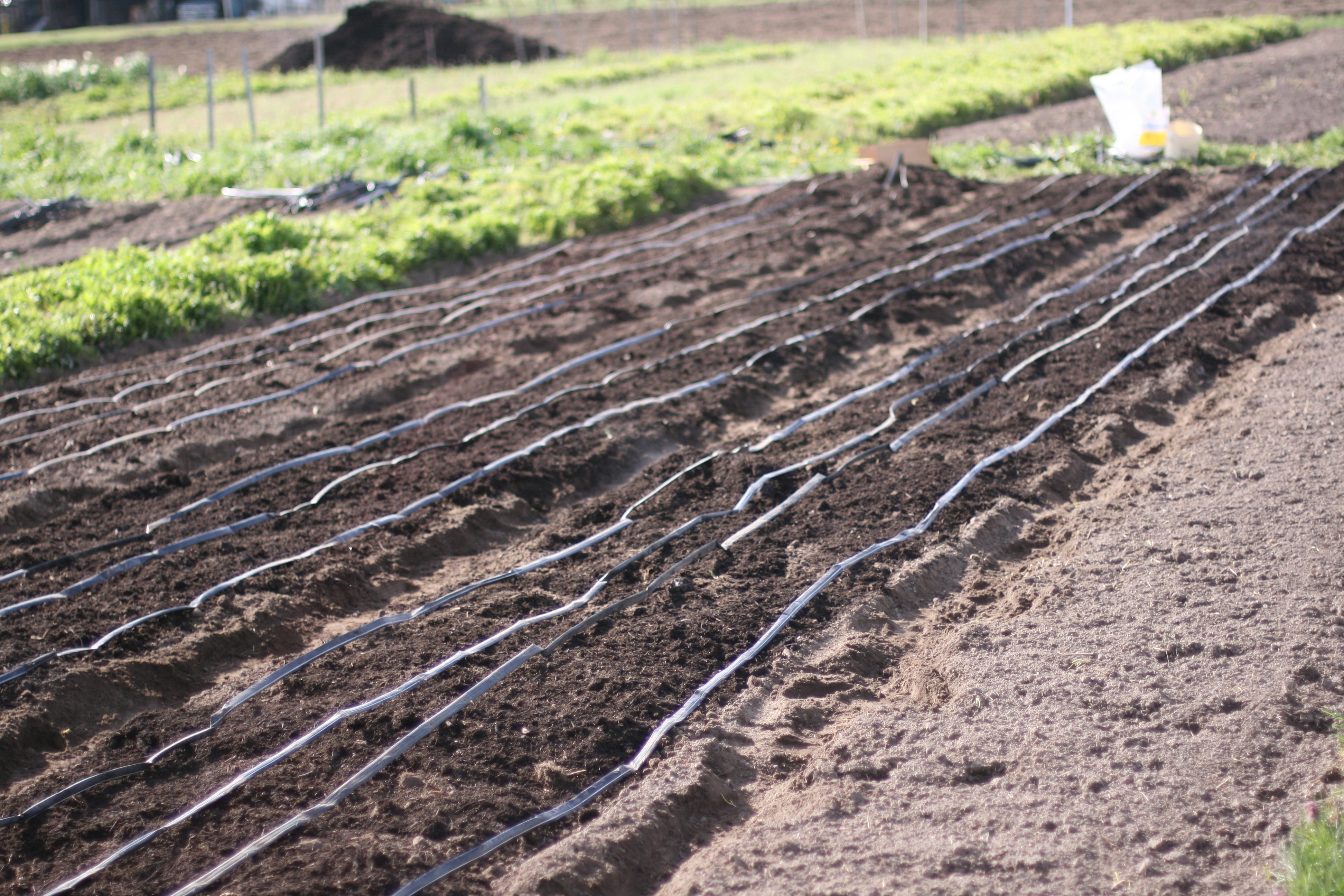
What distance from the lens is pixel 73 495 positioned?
17.7 feet

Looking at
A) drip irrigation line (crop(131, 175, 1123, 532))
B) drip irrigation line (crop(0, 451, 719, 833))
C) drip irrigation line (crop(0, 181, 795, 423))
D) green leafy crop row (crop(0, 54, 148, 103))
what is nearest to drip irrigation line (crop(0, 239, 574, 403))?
drip irrigation line (crop(0, 181, 795, 423))

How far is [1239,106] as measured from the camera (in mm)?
14633

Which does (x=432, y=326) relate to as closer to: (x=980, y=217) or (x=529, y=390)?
(x=529, y=390)

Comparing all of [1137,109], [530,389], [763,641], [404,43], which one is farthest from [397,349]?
[404,43]

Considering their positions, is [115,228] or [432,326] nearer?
[432,326]

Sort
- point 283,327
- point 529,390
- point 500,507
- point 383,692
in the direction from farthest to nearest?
point 283,327, point 529,390, point 500,507, point 383,692

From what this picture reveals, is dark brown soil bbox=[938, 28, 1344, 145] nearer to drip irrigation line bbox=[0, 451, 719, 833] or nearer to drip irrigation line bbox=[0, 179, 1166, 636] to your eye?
drip irrigation line bbox=[0, 179, 1166, 636]

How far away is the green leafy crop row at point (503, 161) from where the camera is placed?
8281 millimetres

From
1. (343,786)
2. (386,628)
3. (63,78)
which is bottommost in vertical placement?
(343,786)

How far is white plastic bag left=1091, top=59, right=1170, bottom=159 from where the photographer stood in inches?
466

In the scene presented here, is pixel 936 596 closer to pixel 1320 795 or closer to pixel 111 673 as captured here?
pixel 1320 795

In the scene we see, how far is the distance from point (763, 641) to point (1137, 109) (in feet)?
35.1

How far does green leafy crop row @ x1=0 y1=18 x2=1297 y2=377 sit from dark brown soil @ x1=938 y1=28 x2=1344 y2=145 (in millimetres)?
795

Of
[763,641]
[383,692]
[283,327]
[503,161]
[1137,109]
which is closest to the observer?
[383,692]
